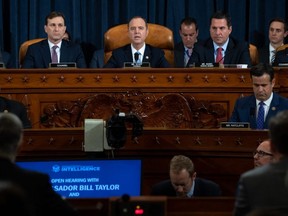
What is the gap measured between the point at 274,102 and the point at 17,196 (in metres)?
4.67

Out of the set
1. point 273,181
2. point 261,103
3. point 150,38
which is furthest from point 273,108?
point 273,181

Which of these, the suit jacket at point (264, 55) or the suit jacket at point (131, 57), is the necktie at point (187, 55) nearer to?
the suit jacket at point (131, 57)

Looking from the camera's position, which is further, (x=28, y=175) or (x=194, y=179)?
(x=194, y=179)

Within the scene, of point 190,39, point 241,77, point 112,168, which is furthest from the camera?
point 190,39

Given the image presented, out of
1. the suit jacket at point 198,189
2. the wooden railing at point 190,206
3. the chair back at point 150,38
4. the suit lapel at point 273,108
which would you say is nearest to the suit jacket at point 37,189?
the wooden railing at point 190,206

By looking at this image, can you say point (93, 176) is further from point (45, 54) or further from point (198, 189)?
point (45, 54)

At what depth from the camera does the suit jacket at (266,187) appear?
11.7 ft

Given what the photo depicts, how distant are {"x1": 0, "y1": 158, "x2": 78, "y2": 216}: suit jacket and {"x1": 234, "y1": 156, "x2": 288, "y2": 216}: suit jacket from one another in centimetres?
74

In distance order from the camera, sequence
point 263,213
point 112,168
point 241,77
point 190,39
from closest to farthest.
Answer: point 263,213
point 112,168
point 241,77
point 190,39

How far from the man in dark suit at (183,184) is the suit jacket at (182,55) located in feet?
9.85

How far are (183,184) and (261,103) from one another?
5.45 feet

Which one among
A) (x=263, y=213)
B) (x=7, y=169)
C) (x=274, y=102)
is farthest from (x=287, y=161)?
(x=274, y=102)

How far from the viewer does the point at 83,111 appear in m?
7.86

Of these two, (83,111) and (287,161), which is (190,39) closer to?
(83,111)
